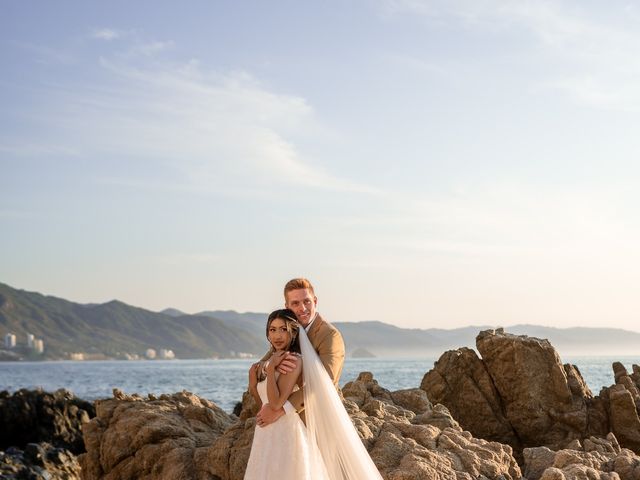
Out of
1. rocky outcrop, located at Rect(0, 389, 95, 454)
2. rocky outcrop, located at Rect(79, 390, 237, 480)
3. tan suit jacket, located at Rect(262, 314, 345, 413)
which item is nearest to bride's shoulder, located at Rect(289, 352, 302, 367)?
tan suit jacket, located at Rect(262, 314, 345, 413)

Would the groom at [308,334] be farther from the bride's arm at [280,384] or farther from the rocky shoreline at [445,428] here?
the rocky shoreline at [445,428]

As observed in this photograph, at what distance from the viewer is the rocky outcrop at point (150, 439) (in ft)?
40.4

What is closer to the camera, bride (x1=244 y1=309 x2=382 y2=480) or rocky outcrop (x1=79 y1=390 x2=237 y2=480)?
bride (x1=244 y1=309 x2=382 y2=480)

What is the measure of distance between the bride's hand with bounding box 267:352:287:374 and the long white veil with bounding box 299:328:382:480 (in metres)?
0.21

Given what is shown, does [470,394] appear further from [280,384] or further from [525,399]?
[280,384]

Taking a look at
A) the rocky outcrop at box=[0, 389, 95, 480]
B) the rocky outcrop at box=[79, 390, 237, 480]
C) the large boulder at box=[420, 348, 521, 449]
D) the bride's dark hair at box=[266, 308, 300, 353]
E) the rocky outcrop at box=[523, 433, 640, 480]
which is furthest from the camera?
the rocky outcrop at box=[0, 389, 95, 480]

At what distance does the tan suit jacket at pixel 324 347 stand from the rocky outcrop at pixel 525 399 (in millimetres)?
9419

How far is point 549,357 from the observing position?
1831cm

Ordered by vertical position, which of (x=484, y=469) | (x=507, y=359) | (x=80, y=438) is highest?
(x=507, y=359)

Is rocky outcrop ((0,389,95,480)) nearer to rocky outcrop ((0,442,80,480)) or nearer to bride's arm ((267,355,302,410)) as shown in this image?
rocky outcrop ((0,442,80,480))

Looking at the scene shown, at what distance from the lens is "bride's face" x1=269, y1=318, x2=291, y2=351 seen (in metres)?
9.01

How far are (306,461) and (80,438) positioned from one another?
21224 mm

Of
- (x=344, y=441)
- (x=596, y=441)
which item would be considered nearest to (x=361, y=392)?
(x=596, y=441)

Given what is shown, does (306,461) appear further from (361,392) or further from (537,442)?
(537,442)
